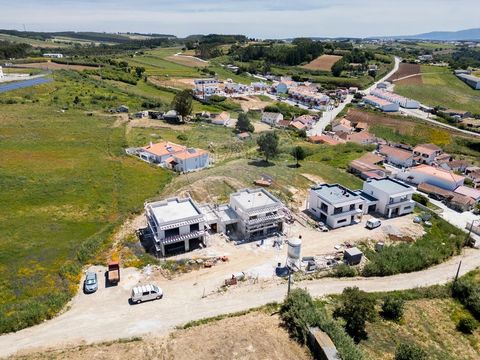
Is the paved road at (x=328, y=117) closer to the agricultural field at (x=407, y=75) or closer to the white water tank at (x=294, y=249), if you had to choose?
the agricultural field at (x=407, y=75)

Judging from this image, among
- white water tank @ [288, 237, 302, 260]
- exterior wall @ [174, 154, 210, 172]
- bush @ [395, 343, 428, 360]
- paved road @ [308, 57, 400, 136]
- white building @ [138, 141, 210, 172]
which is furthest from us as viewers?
paved road @ [308, 57, 400, 136]

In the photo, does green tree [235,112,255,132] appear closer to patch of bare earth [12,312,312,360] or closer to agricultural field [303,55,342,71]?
patch of bare earth [12,312,312,360]

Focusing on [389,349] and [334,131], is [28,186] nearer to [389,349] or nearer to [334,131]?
[389,349]

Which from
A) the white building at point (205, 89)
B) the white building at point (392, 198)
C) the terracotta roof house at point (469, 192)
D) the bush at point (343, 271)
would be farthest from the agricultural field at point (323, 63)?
the bush at point (343, 271)

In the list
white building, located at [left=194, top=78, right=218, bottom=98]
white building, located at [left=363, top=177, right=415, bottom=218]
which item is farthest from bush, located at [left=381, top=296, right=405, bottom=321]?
white building, located at [left=194, top=78, right=218, bottom=98]

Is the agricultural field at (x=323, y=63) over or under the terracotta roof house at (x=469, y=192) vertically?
over

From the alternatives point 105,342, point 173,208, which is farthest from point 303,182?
point 105,342
